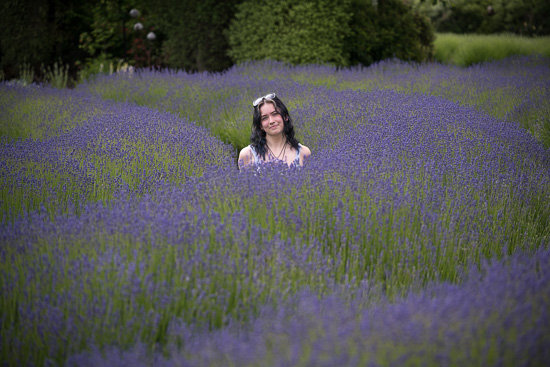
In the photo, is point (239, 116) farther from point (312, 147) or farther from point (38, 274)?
point (38, 274)

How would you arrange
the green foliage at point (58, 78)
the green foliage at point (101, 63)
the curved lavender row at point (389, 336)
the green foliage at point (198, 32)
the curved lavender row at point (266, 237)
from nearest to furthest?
the curved lavender row at point (389, 336), the curved lavender row at point (266, 237), the green foliage at point (58, 78), the green foliage at point (198, 32), the green foliage at point (101, 63)

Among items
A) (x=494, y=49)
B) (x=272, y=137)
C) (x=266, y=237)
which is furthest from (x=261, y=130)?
(x=494, y=49)

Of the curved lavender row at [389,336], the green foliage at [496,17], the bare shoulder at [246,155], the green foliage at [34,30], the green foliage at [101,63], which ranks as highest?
the green foliage at [496,17]

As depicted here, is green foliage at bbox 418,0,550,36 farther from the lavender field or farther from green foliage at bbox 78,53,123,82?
the lavender field

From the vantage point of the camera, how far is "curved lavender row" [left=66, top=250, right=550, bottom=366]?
157 centimetres

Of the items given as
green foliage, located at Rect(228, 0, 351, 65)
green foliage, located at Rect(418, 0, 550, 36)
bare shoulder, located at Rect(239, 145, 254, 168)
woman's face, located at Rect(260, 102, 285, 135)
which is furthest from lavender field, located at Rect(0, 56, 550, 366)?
green foliage, located at Rect(418, 0, 550, 36)

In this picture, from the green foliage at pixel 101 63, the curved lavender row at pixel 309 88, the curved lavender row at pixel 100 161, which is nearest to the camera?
the curved lavender row at pixel 100 161

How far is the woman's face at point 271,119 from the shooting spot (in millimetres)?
4535

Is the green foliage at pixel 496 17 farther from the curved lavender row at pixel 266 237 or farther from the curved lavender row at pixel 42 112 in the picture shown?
the curved lavender row at pixel 266 237

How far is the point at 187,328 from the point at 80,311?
1.32 ft

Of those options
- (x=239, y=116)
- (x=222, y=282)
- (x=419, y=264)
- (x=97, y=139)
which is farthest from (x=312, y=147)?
(x=222, y=282)

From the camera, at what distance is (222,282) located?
2.26 m

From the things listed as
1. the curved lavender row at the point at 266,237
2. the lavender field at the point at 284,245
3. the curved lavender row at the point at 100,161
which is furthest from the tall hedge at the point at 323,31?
the curved lavender row at the point at 266,237

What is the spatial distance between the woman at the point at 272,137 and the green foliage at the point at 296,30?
613 centimetres
